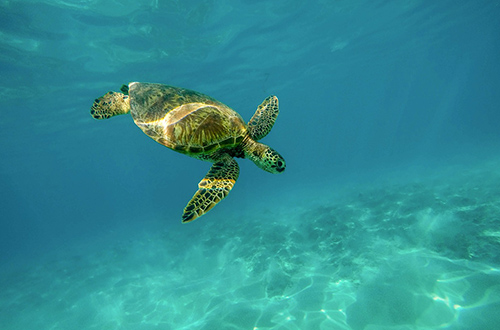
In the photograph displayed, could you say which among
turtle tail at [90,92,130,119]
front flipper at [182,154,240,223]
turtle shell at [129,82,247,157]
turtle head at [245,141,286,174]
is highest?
turtle tail at [90,92,130,119]

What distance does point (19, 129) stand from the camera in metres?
27.3

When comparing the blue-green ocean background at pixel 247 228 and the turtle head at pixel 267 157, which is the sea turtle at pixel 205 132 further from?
the blue-green ocean background at pixel 247 228

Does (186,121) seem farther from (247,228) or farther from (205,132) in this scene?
(247,228)

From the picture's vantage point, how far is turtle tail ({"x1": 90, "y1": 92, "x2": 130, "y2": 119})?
6.68 m

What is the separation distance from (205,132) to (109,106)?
145 inches

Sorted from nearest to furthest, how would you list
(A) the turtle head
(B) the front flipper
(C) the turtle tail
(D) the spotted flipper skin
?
(B) the front flipper → (A) the turtle head → (D) the spotted flipper skin → (C) the turtle tail

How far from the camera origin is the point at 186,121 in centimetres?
491

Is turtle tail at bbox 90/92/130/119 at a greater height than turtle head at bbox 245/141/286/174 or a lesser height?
greater

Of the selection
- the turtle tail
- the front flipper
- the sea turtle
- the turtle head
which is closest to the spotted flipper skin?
the sea turtle

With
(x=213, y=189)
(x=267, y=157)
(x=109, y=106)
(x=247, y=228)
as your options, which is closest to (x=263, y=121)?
(x=267, y=157)

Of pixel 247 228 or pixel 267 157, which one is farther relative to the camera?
pixel 247 228

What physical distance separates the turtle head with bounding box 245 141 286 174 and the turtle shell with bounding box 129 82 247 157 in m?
0.34

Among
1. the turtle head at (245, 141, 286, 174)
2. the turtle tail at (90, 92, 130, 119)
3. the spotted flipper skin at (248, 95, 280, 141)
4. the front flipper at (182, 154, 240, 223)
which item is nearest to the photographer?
the front flipper at (182, 154, 240, 223)

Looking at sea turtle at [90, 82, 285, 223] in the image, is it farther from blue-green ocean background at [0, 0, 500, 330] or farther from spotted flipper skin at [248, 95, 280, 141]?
blue-green ocean background at [0, 0, 500, 330]
